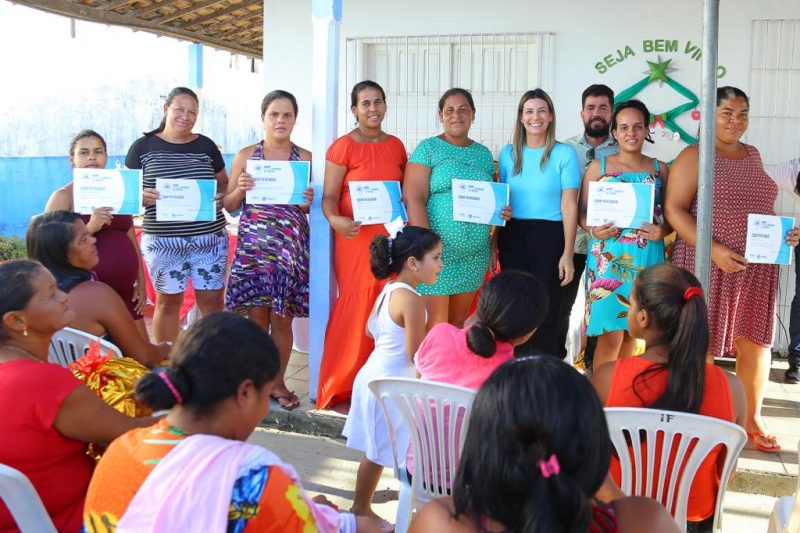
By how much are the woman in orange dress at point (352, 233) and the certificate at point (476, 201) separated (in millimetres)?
452

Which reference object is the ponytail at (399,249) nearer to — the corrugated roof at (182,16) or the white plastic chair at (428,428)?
the white plastic chair at (428,428)

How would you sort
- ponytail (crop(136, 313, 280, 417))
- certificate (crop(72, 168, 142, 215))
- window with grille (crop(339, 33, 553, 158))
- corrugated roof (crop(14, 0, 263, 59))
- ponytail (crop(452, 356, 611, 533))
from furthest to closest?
corrugated roof (crop(14, 0, 263, 59)) < window with grille (crop(339, 33, 553, 158)) < certificate (crop(72, 168, 142, 215)) < ponytail (crop(136, 313, 280, 417)) < ponytail (crop(452, 356, 611, 533))

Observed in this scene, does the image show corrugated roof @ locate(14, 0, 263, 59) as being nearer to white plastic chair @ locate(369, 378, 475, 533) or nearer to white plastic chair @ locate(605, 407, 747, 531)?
white plastic chair @ locate(369, 378, 475, 533)

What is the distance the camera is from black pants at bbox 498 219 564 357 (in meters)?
4.22

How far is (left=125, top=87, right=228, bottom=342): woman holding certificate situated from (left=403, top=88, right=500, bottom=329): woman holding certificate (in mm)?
1213

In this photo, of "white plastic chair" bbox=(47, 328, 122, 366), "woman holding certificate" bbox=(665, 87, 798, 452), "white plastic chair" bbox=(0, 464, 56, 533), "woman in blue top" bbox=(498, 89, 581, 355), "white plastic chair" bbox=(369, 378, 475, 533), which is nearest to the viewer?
"white plastic chair" bbox=(0, 464, 56, 533)

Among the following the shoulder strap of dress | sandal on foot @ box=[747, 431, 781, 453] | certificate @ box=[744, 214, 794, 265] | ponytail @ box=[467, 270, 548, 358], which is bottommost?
sandal on foot @ box=[747, 431, 781, 453]

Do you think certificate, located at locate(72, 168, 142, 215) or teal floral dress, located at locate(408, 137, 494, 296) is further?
teal floral dress, located at locate(408, 137, 494, 296)

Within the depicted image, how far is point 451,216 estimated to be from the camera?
4.22m

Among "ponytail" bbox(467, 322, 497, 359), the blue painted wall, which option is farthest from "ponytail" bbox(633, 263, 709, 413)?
the blue painted wall

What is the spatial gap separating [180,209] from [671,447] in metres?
A: 3.05

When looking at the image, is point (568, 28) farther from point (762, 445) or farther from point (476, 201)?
point (762, 445)

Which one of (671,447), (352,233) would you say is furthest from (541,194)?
(671,447)

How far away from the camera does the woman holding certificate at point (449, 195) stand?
4.23 meters
